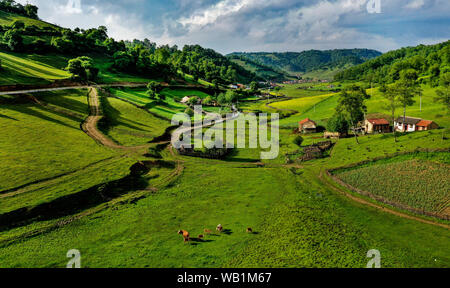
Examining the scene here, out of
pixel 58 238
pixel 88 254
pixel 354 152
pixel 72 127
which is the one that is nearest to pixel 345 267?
pixel 88 254

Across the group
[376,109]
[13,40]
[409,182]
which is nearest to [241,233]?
[409,182]

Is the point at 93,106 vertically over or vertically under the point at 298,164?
over

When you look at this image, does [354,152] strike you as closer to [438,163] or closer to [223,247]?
[438,163]

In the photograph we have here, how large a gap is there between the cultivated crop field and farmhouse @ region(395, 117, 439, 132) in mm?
20771

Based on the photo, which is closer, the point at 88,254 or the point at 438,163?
the point at 88,254

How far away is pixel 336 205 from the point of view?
3684 cm

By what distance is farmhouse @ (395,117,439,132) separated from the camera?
191 ft

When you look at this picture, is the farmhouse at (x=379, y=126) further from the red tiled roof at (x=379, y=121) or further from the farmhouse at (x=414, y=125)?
the farmhouse at (x=414, y=125)

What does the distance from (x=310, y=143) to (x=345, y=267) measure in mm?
41613

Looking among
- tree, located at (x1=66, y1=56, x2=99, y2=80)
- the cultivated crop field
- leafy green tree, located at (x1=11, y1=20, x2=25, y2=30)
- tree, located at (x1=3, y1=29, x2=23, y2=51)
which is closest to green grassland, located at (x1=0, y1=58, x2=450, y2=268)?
the cultivated crop field

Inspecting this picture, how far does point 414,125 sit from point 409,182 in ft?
94.3

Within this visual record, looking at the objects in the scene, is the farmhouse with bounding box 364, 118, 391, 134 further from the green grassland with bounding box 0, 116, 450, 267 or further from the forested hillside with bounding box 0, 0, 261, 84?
the forested hillside with bounding box 0, 0, 261, 84

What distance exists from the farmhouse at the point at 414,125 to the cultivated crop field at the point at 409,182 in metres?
20.8

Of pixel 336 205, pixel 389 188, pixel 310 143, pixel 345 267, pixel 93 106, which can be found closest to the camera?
pixel 345 267
